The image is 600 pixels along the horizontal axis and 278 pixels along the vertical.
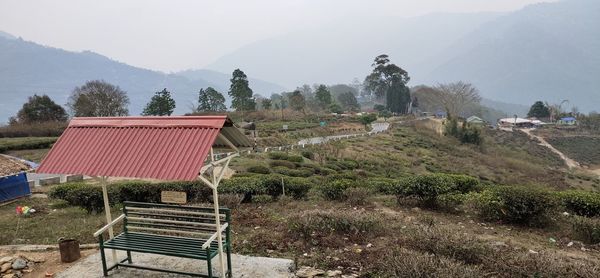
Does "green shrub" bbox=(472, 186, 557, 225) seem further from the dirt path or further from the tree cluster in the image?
the tree cluster

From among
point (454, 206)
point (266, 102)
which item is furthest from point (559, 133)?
point (454, 206)

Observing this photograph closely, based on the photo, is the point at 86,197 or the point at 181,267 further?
the point at 86,197

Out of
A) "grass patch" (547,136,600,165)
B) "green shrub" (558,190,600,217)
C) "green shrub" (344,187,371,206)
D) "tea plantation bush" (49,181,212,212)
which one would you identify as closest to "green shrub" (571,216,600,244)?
"green shrub" (558,190,600,217)

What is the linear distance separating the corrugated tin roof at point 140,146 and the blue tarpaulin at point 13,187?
13212 millimetres

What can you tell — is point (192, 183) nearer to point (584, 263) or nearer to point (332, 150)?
point (584, 263)

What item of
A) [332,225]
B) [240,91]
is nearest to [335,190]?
[332,225]

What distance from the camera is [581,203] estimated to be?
9.83 meters

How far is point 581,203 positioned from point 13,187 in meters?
21.4

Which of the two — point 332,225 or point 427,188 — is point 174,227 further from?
point 427,188

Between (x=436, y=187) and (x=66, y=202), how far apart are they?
13.5m

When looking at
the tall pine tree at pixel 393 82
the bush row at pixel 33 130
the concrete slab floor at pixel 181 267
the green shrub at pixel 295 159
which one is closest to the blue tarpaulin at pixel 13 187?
the concrete slab floor at pixel 181 267

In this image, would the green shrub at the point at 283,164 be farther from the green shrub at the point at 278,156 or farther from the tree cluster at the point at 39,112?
the tree cluster at the point at 39,112

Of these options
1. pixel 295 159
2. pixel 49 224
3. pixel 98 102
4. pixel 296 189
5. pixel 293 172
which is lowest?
pixel 293 172

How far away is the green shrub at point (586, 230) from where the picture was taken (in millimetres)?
8070
